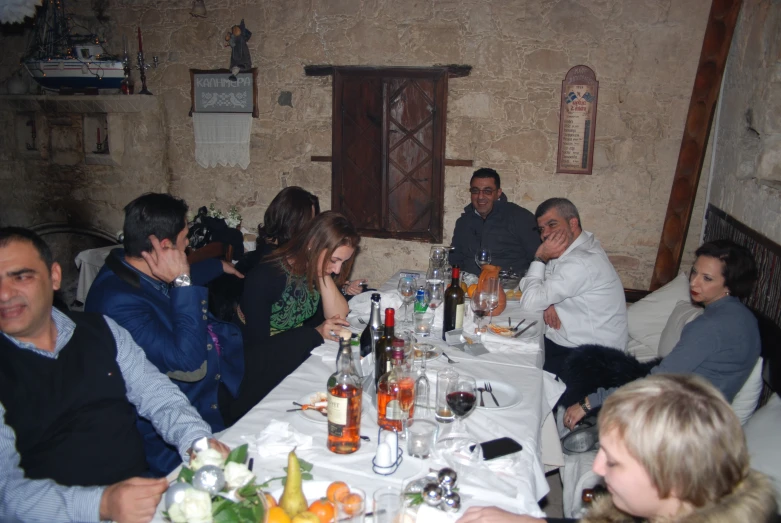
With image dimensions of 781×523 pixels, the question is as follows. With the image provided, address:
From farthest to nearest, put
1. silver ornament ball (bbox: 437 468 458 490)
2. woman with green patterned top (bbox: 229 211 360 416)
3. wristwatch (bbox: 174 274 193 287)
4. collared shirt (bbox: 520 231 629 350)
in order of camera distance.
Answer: collared shirt (bbox: 520 231 629 350) < woman with green patterned top (bbox: 229 211 360 416) < wristwatch (bbox: 174 274 193 287) < silver ornament ball (bbox: 437 468 458 490)

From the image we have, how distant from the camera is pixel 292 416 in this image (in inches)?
75.3

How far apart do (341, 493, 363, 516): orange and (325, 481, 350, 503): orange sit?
30mm

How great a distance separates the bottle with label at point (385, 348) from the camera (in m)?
2.06

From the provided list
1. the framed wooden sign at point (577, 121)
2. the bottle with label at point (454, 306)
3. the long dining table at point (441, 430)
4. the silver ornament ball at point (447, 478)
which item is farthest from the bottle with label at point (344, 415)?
the framed wooden sign at point (577, 121)

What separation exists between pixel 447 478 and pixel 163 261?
4.62 feet

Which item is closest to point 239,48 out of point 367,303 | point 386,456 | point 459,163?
point 459,163

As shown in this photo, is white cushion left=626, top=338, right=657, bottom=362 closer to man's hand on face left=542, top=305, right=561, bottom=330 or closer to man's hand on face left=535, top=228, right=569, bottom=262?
man's hand on face left=542, top=305, right=561, bottom=330

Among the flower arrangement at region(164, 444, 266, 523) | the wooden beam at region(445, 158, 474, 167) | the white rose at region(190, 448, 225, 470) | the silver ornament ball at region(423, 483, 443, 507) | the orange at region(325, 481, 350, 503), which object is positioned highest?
the wooden beam at region(445, 158, 474, 167)

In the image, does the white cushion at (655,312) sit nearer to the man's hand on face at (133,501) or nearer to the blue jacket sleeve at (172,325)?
the blue jacket sleeve at (172,325)

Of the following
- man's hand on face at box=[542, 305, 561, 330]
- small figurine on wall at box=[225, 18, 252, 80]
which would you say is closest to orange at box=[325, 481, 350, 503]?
man's hand on face at box=[542, 305, 561, 330]

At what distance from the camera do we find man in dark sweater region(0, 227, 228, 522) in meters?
1.46

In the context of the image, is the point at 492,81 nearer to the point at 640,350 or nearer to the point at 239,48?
the point at 239,48

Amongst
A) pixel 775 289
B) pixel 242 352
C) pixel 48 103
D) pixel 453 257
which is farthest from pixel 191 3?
pixel 775 289

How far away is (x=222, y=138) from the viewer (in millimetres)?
5836
